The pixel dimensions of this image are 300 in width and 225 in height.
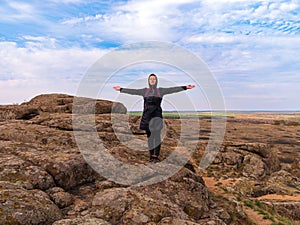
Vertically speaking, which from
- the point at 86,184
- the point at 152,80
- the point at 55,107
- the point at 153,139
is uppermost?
the point at 152,80

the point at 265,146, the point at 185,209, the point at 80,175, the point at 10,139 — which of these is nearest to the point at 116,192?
the point at 80,175

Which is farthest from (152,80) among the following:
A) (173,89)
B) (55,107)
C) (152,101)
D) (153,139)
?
(55,107)

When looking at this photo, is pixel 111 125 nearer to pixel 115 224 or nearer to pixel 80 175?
pixel 80 175

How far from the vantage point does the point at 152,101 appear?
1238 centimetres

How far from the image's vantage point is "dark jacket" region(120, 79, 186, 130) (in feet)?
40.7

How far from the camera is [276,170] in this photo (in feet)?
117

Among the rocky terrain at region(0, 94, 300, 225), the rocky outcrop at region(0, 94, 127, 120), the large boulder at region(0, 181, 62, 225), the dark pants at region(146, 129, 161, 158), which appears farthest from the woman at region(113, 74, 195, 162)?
the rocky outcrop at region(0, 94, 127, 120)

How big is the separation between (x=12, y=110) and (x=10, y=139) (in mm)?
6314

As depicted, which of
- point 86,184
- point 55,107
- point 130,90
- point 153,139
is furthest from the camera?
point 55,107

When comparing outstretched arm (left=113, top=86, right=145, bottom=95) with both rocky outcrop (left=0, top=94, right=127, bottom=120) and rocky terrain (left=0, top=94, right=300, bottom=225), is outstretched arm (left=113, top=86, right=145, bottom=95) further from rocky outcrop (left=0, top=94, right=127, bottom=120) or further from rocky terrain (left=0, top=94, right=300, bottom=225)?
rocky outcrop (left=0, top=94, right=127, bottom=120)

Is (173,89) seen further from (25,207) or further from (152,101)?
(25,207)

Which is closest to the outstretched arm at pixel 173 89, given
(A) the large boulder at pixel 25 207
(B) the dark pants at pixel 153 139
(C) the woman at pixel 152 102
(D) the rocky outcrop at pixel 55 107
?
→ (C) the woman at pixel 152 102

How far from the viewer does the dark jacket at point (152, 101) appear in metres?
12.4

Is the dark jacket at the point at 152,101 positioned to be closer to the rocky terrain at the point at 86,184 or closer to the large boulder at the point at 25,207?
the rocky terrain at the point at 86,184
